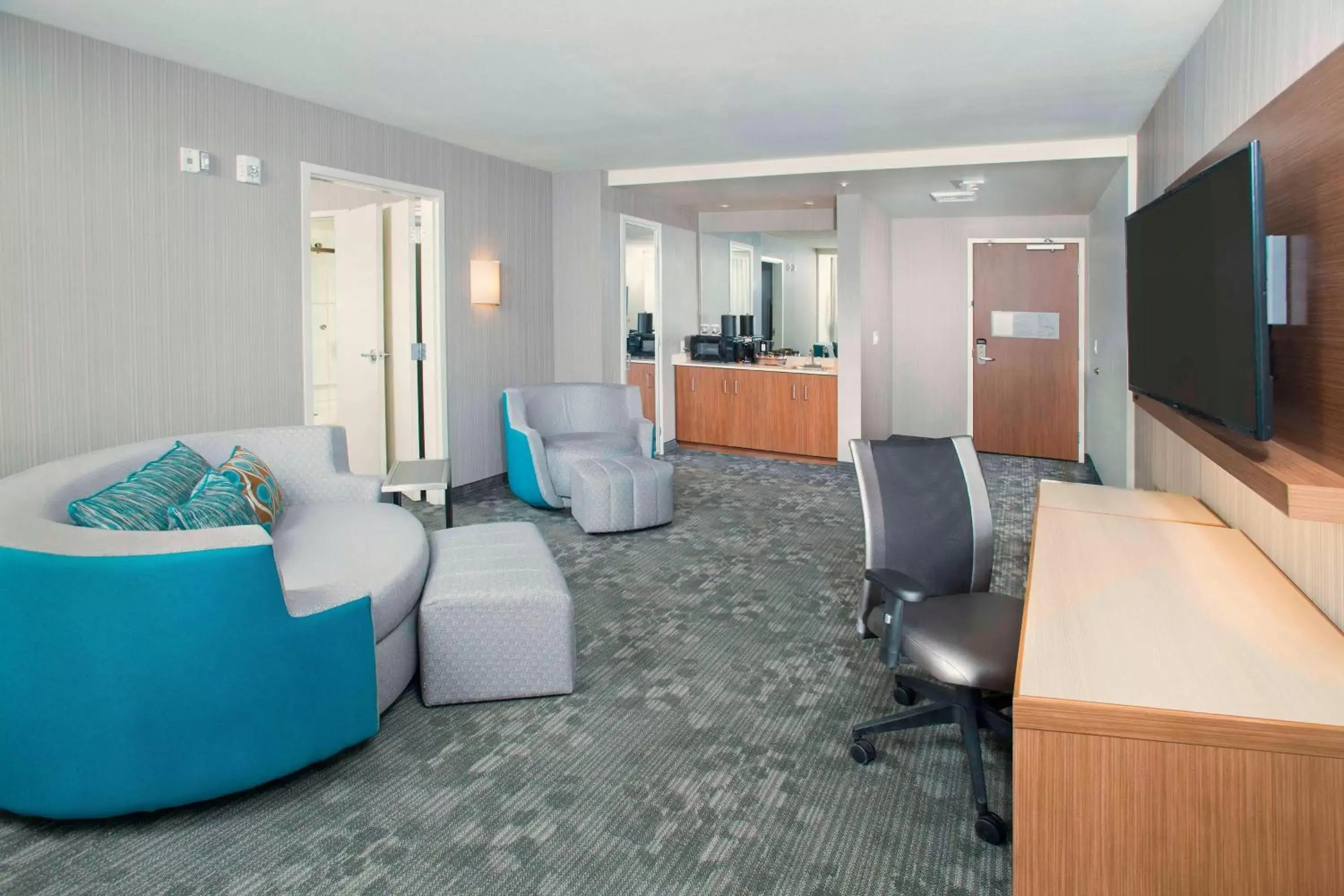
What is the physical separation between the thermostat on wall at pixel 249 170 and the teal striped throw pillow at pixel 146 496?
169 centimetres

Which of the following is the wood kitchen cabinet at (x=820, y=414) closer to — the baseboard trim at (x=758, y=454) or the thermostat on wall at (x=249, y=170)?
the baseboard trim at (x=758, y=454)

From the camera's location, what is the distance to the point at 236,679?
2.57 m

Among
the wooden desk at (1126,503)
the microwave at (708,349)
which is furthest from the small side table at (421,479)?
the microwave at (708,349)

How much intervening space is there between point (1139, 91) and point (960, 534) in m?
3.14

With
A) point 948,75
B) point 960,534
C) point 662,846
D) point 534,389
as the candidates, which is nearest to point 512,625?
point 662,846

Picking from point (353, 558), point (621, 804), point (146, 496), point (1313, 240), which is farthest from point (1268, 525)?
point (146, 496)

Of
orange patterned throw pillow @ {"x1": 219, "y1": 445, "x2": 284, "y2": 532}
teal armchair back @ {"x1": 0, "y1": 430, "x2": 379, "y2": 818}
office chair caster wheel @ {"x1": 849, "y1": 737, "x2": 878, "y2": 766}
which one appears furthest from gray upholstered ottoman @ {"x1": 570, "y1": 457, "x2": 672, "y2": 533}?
teal armchair back @ {"x1": 0, "y1": 430, "x2": 379, "y2": 818}

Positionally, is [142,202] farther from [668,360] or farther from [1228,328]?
[668,360]

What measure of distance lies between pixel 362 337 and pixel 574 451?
Result: 192 centimetres

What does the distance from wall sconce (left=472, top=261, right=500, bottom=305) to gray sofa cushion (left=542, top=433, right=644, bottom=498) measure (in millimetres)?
1130

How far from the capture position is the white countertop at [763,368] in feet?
28.2

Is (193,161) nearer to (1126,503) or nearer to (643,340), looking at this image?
(1126,503)

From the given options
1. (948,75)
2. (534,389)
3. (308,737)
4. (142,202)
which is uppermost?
(948,75)

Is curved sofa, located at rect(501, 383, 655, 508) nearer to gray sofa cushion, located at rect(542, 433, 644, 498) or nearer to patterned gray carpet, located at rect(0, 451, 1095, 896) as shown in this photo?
gray sofa cushion, located at rect(542, 433, 644, 498)
